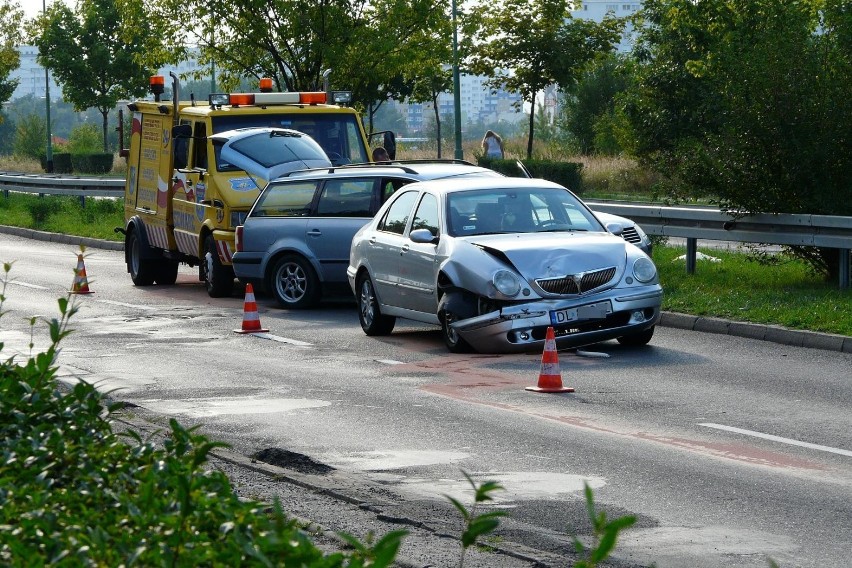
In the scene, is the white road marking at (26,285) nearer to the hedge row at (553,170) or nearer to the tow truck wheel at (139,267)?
the tow truck wheel at (139,267)

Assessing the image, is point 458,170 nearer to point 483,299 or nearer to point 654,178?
point 483,299

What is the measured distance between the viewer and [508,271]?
13.1 m

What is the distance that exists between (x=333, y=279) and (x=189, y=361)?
4.46m

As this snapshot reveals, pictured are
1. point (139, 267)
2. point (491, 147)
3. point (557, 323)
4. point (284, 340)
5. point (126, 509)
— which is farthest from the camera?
point (491, 147)

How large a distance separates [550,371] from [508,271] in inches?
77.1

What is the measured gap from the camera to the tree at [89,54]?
67312 millimetres

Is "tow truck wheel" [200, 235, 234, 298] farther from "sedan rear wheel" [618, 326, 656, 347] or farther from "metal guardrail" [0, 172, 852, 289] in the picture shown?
"sedan rear wheel" [618, 326, 656, 347]

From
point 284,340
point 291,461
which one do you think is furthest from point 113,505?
point 284,340

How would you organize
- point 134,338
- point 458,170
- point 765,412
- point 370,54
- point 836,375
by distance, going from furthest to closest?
point 370,54
point 458,170
point 134,338
point 836,375
point 765,412

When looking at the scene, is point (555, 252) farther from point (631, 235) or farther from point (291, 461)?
point (291, 461)

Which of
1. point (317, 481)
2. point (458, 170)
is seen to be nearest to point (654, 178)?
point (458, 170)

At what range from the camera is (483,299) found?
1323 centimetres

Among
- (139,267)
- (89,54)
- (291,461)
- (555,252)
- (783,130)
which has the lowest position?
(291,461)

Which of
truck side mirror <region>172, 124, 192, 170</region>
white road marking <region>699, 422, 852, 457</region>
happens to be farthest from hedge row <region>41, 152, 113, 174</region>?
white road marking <region>699, 422, 852, 457</region>
